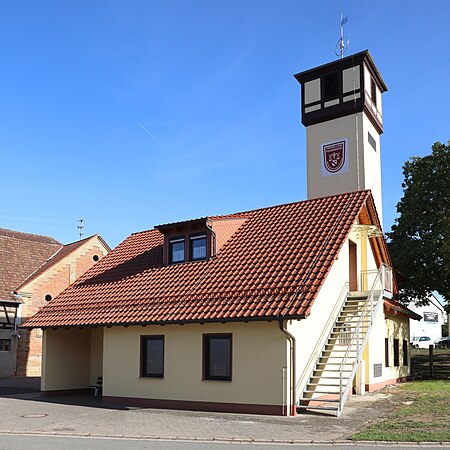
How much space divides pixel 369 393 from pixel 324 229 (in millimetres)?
6377

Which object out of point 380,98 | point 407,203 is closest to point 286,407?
point 407,203

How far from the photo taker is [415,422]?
14.0 meters

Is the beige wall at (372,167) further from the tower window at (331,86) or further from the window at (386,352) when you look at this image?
the window at (386,352)

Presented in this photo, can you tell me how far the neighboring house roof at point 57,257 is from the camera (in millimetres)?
35819

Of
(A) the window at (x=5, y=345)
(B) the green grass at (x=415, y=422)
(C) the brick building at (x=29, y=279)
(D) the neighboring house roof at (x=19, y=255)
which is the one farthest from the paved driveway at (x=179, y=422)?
(D) the neighboring house roof at (x=19, y=255)

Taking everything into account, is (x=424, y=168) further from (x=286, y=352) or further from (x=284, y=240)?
(x=286, y=352)

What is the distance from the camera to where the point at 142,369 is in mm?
19641

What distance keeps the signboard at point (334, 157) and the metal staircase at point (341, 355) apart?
12.5 meters

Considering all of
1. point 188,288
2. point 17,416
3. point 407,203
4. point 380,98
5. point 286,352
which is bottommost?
point 17,416

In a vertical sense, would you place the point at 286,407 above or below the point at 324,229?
below

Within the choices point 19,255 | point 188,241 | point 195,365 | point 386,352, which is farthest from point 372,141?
point 19,255

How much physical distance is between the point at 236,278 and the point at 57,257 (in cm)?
2240

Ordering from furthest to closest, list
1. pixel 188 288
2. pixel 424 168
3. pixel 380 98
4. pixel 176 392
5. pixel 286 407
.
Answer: pixel 380 98, pixel 424 168, pixel 188 288, pixel 176 392, pixel 286 407

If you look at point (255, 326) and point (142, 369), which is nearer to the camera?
point (255, 326)
